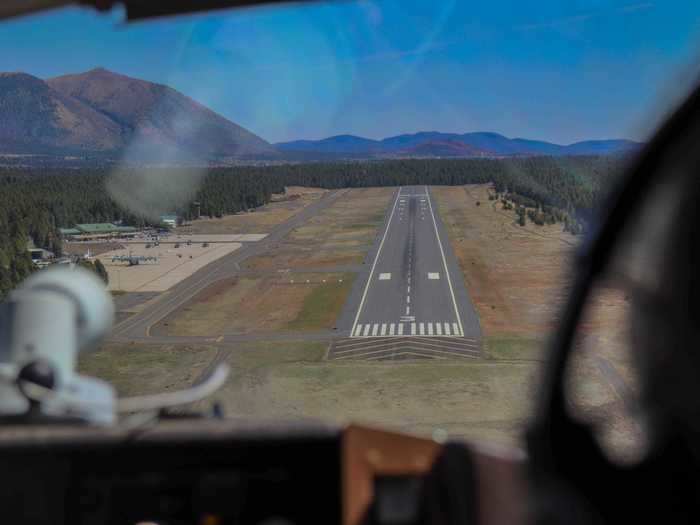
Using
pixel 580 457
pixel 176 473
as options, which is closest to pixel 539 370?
pixel 580 457

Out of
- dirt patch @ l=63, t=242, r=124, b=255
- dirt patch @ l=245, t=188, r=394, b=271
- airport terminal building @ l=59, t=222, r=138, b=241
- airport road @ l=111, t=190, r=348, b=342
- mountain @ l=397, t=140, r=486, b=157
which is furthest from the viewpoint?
mountain @ l=397, t=140, r=486, b=157

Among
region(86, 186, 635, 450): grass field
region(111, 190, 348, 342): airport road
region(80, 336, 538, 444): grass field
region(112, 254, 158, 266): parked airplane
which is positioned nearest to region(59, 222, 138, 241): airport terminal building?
region(112, 254, 158, 266): parked airplane

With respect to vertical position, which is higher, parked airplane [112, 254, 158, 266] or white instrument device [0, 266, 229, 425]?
white instrument device [0, 266, 229, 425]

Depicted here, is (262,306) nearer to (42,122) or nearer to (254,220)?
(254,220)

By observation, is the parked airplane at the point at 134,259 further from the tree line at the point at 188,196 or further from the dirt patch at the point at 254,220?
the dirt patch at the point at 254,220

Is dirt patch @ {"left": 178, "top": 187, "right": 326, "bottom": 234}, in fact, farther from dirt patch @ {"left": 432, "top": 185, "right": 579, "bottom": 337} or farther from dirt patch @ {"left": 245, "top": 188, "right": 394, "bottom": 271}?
dirt patch @ {"left": 432, "top": 185, "right": 579, "bottom": 337}

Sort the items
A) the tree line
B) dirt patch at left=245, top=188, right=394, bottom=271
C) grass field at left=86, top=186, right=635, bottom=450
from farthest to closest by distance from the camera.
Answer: dirt patch at left=245, top=188, right=394, bottom=271, the tree line, grass field at left=86, top=186, right=635, bottom=450

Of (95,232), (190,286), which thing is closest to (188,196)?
(95,232)

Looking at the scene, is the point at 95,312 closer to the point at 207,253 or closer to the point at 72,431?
the point at 72,431

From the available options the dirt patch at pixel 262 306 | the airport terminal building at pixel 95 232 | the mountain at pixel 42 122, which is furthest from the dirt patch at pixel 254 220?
the mountain at pixel 42 122
